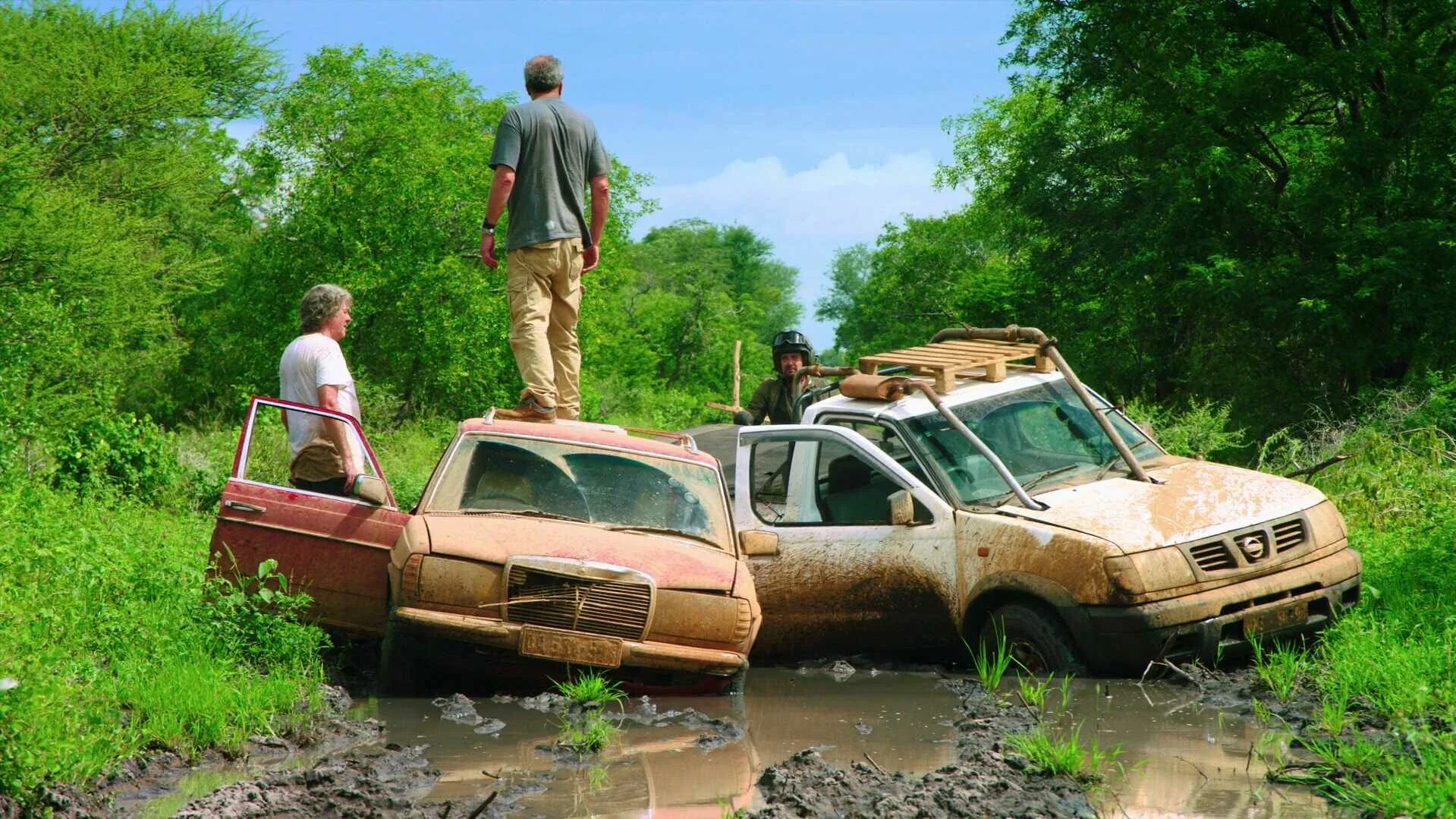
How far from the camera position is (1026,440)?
9461 millimetres

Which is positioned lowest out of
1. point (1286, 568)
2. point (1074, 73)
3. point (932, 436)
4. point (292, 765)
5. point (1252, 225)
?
point (292, 765)

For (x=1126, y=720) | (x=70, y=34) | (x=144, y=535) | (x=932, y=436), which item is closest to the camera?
(x=1126, y=720)

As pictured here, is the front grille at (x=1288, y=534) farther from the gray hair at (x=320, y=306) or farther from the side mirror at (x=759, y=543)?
the gray hair at (x=320, y=306)

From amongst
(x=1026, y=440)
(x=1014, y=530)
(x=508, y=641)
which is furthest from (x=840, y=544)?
(x=508, y=641)

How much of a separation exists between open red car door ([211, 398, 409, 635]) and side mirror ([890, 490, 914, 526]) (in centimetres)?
285

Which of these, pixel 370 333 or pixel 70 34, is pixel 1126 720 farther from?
pixel 70 34

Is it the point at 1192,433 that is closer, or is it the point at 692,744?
the point at 692,744

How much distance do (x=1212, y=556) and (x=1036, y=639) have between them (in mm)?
1071

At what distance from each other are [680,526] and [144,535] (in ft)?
20.8

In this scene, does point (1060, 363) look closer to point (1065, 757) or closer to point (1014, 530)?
point (1014, 530)

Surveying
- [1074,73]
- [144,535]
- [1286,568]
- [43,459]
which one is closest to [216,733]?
[1286,568]


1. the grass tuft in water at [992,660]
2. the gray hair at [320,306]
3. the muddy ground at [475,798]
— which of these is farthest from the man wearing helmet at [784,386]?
the muddy ground at [475,798]

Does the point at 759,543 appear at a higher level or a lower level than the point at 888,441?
lower

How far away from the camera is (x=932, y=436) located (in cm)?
923
